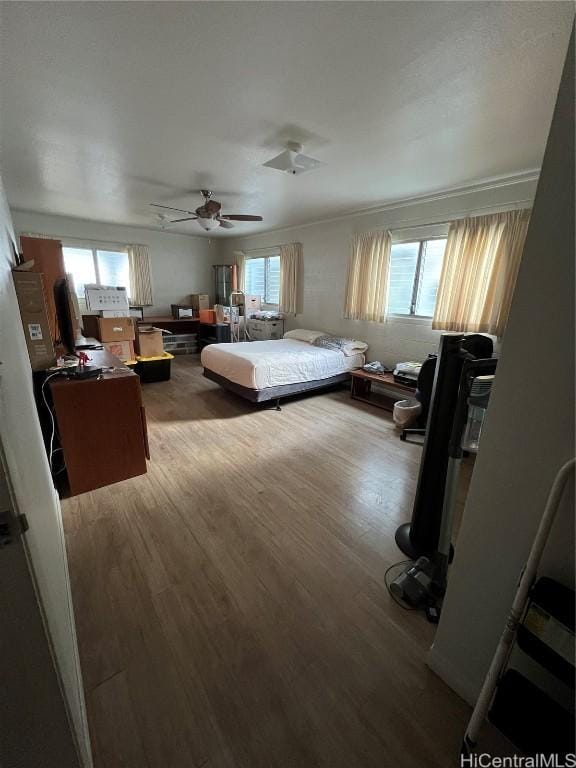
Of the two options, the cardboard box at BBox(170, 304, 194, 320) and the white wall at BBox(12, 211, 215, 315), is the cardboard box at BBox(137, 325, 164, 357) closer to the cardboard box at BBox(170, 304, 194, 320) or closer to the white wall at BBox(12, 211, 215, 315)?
the cardboard box at BBox(170, 304, 194, 320)

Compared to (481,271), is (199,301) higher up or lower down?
lower down

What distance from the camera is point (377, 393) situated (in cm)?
443

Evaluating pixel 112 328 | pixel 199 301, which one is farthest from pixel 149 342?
pixel 199 301

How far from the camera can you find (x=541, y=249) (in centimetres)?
78

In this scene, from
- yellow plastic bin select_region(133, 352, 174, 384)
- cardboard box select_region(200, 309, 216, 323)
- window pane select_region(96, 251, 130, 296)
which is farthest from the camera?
cardboard box select_region(200, 309, 216, 323)

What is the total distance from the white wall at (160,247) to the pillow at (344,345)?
410 cm

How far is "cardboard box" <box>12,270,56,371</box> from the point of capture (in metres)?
2.09

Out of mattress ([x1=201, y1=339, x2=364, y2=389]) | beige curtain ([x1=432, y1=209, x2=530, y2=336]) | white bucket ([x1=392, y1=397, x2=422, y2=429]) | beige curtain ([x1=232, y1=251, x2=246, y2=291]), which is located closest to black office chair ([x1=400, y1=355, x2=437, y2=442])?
white bucket ([x1=392, y1=397, x2=422, y2=429])

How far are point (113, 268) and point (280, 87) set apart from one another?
5646 mm

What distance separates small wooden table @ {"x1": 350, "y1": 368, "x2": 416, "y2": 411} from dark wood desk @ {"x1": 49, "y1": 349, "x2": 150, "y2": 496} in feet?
9.09

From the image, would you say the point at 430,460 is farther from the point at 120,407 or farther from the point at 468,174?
the point at 468,174

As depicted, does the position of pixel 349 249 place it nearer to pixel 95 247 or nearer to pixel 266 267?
pixel 266 267

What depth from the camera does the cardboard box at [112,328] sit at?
3.91m

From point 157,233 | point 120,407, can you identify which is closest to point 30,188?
point 157,233
